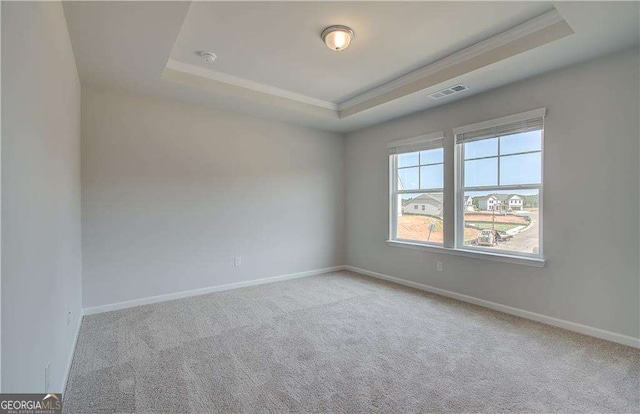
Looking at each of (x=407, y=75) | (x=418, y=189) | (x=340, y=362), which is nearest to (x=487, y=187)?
(x=418, y=189)

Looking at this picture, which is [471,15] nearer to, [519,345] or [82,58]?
[519,345]

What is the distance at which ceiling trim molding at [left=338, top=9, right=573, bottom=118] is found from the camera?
2.48m

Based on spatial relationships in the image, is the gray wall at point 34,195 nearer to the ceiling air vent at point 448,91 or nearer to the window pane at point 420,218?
the ceiling air vent at point 448,91


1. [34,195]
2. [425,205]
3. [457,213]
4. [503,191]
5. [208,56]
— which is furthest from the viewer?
[425,205]

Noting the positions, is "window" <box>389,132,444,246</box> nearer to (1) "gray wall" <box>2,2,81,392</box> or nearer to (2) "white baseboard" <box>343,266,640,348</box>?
(2) "white baseboard" <box>343,266,640,348</box>

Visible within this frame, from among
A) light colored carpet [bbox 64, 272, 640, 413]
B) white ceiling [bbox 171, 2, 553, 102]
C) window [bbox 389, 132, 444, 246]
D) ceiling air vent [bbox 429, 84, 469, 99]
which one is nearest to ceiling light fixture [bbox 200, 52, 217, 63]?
white ceiling [bbox 171, 2, 553, 102]

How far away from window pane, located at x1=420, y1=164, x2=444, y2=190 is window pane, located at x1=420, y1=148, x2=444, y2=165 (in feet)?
0.27

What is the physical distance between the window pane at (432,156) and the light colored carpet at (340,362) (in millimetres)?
1957

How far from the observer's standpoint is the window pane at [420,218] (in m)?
4.32

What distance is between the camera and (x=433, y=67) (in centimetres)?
337

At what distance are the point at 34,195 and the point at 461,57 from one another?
138 inches

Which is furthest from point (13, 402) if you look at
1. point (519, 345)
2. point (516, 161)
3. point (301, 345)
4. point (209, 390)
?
point (516, 161)

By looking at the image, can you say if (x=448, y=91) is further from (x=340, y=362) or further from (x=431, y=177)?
(x=340, y=362)

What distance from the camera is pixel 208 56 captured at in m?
3.10
